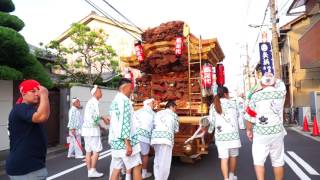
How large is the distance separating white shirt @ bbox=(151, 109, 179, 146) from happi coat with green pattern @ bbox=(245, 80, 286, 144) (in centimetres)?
175

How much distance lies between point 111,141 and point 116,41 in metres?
30.7

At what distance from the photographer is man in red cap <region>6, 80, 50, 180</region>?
368 centimetres

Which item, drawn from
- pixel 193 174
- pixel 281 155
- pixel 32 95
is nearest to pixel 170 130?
pixel 193 174

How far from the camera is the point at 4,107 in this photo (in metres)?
12.2

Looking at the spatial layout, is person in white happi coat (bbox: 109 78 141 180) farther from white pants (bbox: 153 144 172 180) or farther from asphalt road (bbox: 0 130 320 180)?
Result: asphalt road (bbox: 0 130 320 180)

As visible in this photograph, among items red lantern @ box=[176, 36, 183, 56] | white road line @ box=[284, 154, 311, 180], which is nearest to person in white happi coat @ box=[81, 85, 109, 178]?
red lantern @ box=[176, 36, 183, 56]

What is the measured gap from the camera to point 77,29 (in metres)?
19.9

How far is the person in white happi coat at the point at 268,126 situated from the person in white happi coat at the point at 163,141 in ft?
5.78

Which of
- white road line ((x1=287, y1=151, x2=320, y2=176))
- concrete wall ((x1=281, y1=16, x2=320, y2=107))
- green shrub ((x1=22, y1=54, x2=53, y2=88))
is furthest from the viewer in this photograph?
concrete wall ((x1=281, y1=16, x2=320, y2=107))

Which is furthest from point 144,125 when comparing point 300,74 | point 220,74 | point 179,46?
point 300,74

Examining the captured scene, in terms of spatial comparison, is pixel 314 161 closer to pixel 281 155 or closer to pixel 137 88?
pixel 281 155

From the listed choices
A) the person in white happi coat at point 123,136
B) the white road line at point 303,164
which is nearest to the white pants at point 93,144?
the person in white happi coat at point 123,136

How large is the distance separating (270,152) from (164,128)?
2.10 meters

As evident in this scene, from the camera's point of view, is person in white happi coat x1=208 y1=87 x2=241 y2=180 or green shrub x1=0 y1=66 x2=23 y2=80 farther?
green shrub x1=0 y1=66 x2=23 y2=80
